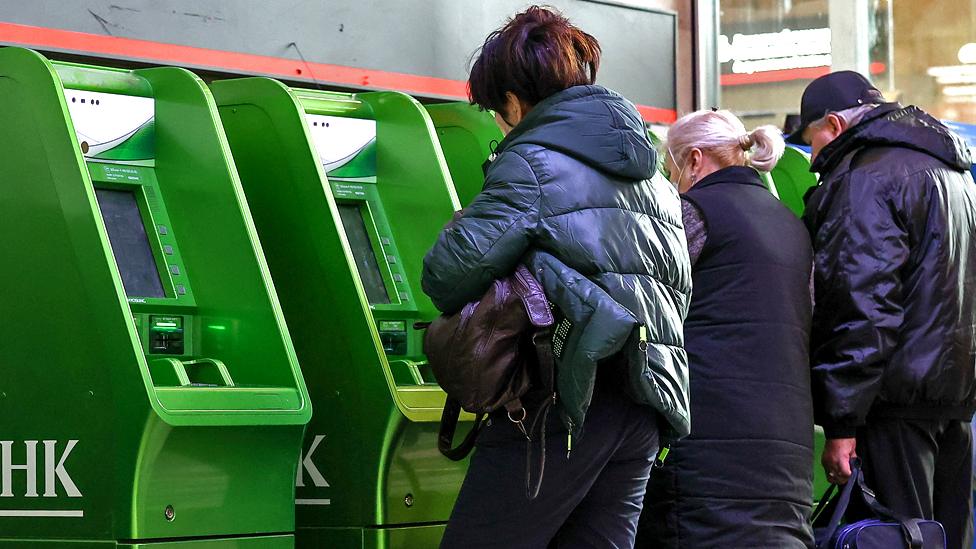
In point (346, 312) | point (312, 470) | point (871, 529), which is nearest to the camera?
point (871, 529)

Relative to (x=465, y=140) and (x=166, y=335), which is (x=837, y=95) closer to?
(x=465, y=140)

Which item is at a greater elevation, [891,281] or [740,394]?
[891,281]

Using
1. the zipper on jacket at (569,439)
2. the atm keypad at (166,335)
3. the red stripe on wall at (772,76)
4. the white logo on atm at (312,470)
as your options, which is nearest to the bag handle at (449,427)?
the zipper on jacket at (569,439)

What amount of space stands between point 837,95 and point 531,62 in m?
1.44

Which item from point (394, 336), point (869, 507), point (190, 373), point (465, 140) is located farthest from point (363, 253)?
point (869, 507)

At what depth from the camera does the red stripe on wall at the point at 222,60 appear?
4.07m

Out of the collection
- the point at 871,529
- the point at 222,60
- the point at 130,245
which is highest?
the point at 222,60

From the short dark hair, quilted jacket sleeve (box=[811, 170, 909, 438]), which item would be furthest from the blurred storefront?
the short dark hair

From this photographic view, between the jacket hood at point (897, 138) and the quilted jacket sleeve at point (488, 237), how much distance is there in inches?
56.9

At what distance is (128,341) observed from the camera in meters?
3.02

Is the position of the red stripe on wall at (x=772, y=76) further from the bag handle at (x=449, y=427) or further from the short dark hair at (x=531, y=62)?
the bag handle at (x=449, y=427)

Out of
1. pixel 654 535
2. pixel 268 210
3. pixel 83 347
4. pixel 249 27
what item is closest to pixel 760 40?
pixel 249 27

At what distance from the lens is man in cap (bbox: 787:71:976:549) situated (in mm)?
3525

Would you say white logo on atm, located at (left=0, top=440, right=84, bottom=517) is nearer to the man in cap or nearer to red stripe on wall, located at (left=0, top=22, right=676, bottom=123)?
red stripe on wall, located at (left=0, top=22, right=676, bottom=123)
